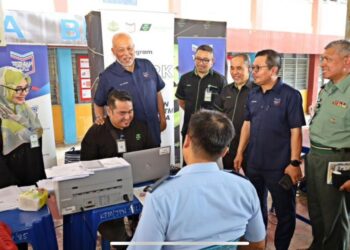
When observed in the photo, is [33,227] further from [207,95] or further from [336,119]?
[207,95]

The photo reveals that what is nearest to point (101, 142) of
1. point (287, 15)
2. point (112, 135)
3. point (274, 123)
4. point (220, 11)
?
point (112, 135)

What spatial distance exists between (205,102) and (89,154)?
135 cm

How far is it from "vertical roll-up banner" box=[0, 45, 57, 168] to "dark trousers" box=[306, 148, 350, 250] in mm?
3092

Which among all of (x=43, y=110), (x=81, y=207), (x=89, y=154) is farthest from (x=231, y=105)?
(x=43, y=110)

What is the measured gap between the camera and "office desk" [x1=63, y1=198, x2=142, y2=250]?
1832mm

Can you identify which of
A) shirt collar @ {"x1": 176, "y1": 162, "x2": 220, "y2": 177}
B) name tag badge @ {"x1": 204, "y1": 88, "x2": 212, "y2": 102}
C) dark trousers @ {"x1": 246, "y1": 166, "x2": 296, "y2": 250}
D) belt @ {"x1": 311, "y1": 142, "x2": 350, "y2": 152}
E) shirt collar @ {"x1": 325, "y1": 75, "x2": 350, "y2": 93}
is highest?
shirt collar @ {"x1": 325, "y1": 75, "x2": 350, "y2": 93}

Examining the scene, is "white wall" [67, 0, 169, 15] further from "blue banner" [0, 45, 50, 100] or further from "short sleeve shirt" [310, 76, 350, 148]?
"short sleeve shirt" [310, 76, 350, 148]

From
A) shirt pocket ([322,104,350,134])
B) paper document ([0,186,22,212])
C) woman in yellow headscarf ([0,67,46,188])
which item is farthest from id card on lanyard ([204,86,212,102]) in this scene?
paper document ([0,186,22,212])

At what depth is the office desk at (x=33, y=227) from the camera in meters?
Result: 1.62

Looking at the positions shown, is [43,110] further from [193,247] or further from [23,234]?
[193,247]

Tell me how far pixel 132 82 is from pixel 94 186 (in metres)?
1.41

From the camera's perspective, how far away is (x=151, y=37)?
3.95 m

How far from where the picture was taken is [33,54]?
3.80 metres

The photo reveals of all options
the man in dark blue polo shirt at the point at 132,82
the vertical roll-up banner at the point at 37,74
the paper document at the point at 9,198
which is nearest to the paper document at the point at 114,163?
the paper document at the point at 9,198
